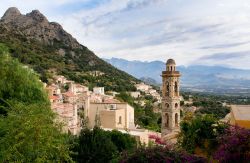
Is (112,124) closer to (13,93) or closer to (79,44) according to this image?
(13,93)

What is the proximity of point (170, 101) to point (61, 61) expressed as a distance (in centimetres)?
7402

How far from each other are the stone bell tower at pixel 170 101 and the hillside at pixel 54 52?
41.8 meters

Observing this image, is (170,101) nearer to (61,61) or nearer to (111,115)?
(111,115)

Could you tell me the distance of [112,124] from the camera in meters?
34.7

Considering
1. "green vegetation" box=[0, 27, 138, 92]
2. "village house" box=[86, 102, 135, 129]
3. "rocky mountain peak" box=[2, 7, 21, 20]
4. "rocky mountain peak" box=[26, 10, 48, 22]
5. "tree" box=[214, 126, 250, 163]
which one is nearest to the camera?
"tree" box=[214, 126, 250, 163]

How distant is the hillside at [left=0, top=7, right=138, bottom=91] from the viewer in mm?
86688

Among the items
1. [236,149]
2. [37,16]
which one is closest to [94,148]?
[236,149]

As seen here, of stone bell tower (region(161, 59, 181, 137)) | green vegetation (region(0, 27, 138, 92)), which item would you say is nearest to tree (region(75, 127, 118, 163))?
stone bell tower (region(161, 59, 181, 137))

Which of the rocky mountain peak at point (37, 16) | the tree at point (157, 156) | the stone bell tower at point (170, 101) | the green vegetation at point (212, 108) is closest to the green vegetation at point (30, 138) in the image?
the tree at point (157, 156)

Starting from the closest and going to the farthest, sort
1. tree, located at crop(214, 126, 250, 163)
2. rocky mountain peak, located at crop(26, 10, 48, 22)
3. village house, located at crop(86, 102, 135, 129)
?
tree, located at crop(214, 126, 250, 163)
village house, located at crop(86, 102, 135, 129)
rocky mountain peak, located at crop(26, 10, 48, 22)

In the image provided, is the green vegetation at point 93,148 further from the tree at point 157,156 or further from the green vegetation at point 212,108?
the green vegetation at point 212,108

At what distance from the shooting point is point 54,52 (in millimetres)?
112812

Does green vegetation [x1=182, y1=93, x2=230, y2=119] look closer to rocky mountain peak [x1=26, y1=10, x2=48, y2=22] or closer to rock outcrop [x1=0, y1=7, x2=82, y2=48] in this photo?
rock outcrop [x1=0, y1=7, x2=82, y2=48]

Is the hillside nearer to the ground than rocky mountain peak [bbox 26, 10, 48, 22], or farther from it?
nearer to the ground
